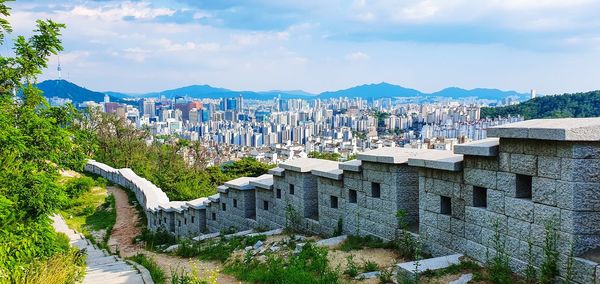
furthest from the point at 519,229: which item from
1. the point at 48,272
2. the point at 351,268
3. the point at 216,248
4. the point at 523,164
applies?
the point at 216,248

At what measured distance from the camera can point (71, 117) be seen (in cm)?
844

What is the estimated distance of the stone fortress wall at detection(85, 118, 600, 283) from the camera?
536 centimetres

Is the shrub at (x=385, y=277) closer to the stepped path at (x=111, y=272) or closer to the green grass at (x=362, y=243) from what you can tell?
the green grass at (x=362, y=243)

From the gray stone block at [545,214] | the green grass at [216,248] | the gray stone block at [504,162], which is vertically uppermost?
the gray stone block at [504,162]

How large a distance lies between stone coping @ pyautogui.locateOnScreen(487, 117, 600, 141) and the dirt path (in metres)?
4.14

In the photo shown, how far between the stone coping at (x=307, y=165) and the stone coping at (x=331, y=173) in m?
0.22

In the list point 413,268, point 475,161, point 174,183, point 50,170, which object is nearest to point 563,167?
point 475,161

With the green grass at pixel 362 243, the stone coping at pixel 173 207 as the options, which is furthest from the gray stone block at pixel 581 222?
the stone coping at pixel 173 207

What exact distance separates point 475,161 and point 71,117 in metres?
5.96

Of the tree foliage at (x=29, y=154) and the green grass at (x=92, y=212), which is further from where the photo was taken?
the green grass at (x=92, y=212)

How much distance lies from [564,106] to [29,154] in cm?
6509

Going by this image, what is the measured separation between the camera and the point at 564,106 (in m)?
62.8

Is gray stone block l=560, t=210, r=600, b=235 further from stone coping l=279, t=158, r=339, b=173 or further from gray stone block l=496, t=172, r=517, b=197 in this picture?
stone coping l=279, t=158, r=339, b=173

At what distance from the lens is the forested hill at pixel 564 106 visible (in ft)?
191
